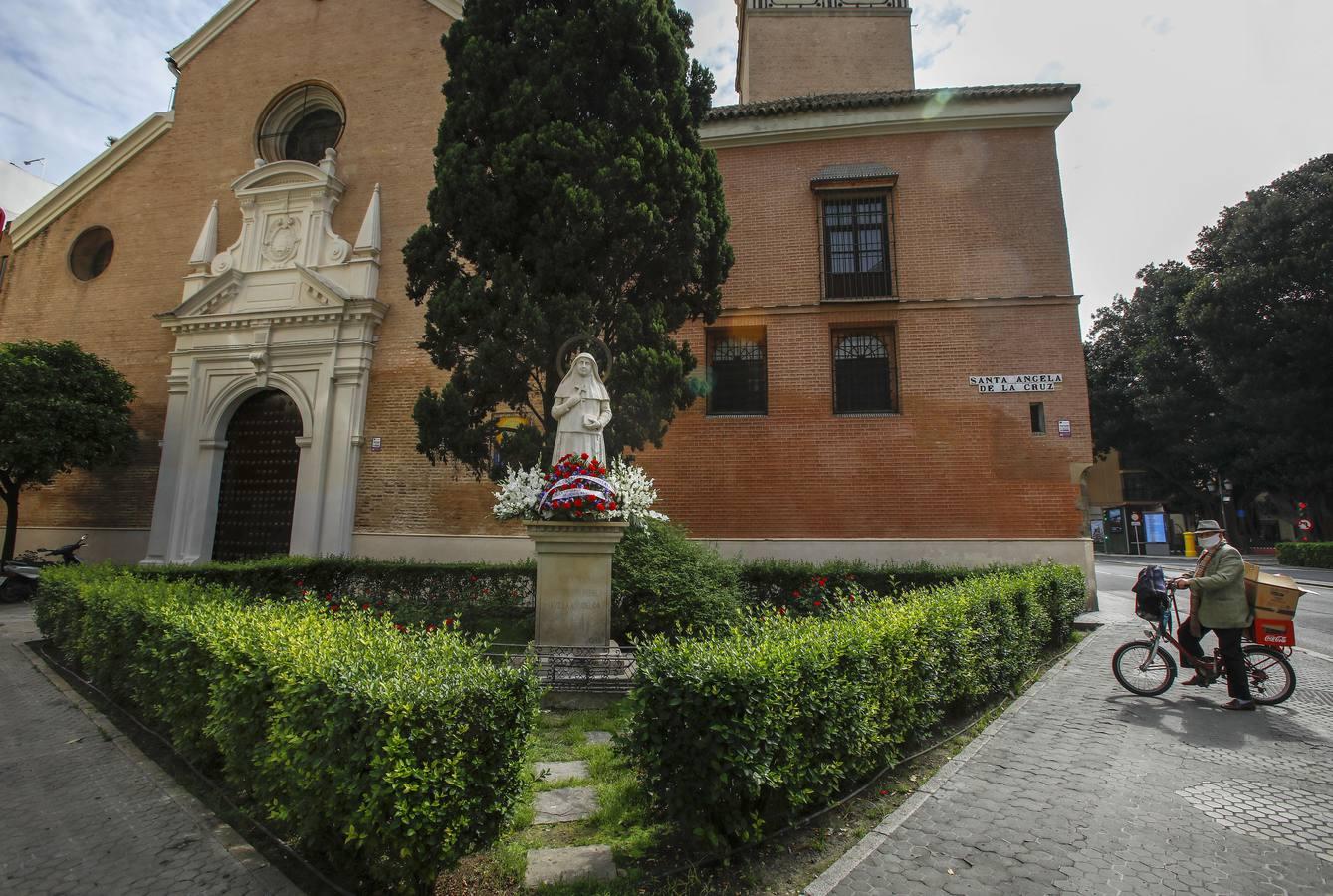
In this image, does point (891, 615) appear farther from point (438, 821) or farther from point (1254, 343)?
point (1254, 343)

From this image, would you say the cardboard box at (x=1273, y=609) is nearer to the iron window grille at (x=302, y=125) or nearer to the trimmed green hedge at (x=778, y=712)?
the trimmed green hedge at (x=778, y=712)

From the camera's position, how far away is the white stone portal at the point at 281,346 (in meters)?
14.4

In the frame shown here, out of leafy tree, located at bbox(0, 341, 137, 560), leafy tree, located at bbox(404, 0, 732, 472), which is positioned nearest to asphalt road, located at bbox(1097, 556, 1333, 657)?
leafy tree, located at bbox(404, 0, 732, 472)

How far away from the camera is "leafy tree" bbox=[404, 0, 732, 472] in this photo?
9.35 metres

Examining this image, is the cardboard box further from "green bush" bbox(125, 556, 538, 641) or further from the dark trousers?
"green bush" bbox(125, 556, 538, 641)

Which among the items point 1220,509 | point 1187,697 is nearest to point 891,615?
point 1187,697

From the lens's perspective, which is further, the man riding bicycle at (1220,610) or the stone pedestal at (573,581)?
the stone pedestal at (573,581)

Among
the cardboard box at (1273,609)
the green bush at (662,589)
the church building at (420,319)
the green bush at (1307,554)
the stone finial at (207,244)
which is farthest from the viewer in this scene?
the green bush at (1307,554)

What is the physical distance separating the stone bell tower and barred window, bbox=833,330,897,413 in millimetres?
8726

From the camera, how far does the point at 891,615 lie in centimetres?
482

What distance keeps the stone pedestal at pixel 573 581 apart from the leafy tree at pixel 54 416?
42.2 feet

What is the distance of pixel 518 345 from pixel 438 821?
7.59 metres

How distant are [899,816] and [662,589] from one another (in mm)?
3910

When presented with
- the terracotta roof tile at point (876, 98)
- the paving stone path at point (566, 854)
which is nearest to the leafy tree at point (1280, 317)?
the terracotta roof tile at point (876, 98)
